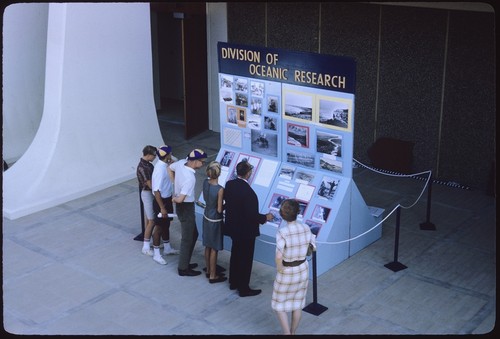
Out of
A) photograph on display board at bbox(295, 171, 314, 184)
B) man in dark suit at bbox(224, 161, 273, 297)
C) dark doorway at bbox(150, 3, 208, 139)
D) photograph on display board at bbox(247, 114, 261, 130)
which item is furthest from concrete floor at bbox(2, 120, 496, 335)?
dark doorway at bbox(150, 3, 208, 139)

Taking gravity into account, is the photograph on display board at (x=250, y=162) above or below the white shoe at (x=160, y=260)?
above

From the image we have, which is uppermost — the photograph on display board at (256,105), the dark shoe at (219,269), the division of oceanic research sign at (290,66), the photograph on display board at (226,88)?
the division of oceanic research sign at (290,66)

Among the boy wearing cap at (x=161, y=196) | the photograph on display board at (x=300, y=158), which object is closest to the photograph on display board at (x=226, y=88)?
the photograph on display board at (x=300, y=158)

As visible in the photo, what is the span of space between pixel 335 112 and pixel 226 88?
168cm

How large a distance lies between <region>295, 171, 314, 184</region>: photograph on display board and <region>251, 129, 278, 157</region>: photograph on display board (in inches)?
17.1

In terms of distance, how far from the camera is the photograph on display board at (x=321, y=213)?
8.40 meters

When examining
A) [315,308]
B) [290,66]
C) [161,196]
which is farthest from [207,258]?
[290,66]

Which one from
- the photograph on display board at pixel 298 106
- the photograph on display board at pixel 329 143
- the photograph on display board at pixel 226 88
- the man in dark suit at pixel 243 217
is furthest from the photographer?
the photograph on display board at pixel 226 88

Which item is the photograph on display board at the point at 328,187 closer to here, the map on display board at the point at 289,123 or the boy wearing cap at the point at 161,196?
the map on display board at the point at 289,123

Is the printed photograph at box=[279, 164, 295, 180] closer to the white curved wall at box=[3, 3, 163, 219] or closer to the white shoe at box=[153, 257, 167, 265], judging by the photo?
the white shoe at box=[153, 257, 167, 265]

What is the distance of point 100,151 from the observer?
11570mm

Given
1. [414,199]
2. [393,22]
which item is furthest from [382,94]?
[414,199]

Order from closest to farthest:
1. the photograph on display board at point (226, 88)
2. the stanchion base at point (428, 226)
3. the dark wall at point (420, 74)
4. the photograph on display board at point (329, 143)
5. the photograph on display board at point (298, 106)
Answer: the photograph on display board at point (329, 143), the photograph on display board at point (298, 106), the photograph on display board at point (226, 88), the stanchion base at point (428, 226), the dark wall at point (420, 74)

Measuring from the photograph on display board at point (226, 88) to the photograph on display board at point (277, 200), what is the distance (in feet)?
4.56
